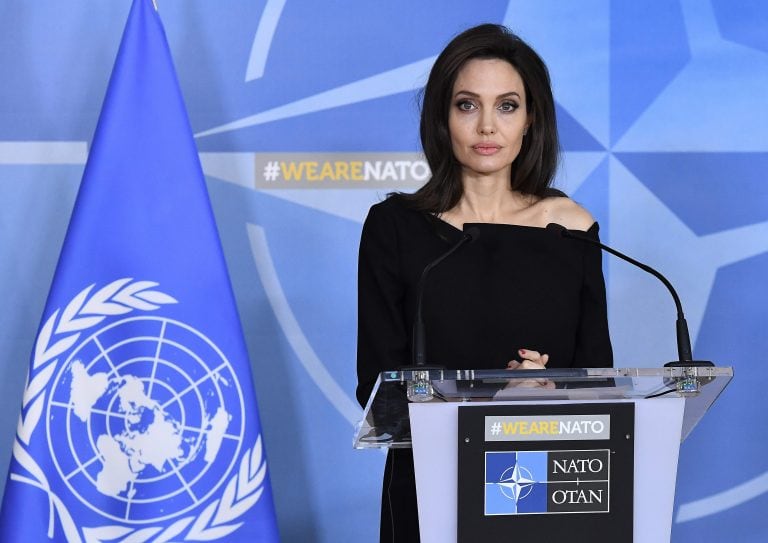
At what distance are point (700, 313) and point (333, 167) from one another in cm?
117

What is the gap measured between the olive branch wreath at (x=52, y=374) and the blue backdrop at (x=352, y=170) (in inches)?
24.9

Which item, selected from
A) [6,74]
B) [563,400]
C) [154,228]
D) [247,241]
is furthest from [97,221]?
[563,400]

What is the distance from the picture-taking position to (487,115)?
222 cm

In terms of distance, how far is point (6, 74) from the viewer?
3.21 metres

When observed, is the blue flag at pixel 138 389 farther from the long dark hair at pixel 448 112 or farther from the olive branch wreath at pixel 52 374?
the long dark hair at pixel 448 112

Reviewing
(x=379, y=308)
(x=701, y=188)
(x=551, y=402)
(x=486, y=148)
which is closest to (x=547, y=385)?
(x=551, y=402)

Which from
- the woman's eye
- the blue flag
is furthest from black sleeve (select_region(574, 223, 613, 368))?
the blue flag

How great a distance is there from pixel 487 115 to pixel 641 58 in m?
1.25

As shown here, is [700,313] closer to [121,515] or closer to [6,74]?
[121,515]

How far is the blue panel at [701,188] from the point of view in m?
3.27

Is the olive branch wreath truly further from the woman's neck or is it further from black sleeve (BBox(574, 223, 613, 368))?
black sleeve (BBox(574, 223, 613, 368))

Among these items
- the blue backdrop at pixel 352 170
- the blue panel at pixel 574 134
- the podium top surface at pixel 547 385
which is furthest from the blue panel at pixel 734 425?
the podium top surface at pixel 547 385

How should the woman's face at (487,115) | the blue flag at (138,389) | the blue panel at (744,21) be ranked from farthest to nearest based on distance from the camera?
the blue panel at (744,21) < the blue flag at (138,389) < the woman's face at (487,115)

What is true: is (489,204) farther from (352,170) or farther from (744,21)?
(744,21)
